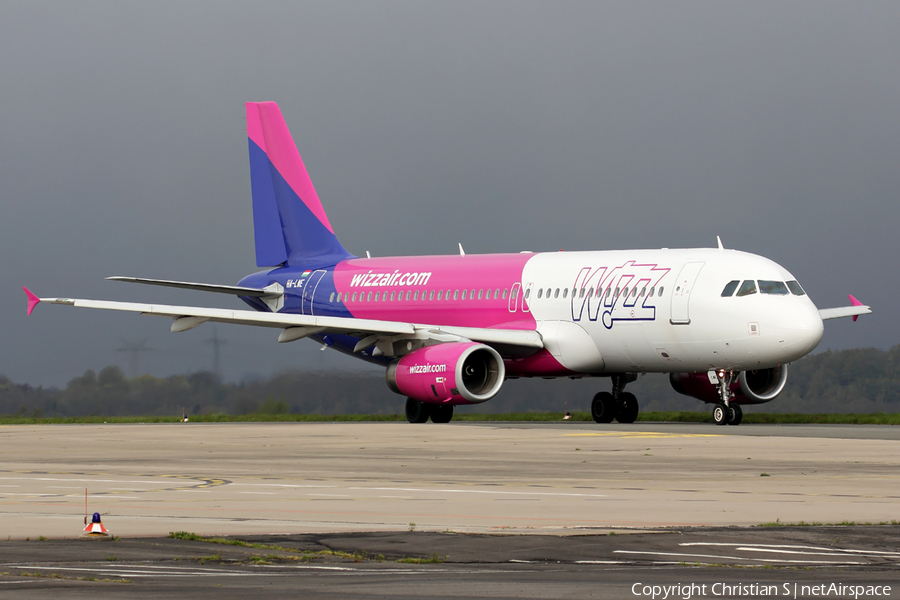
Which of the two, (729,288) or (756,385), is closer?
(729,288)

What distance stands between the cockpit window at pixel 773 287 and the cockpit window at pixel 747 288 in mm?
154

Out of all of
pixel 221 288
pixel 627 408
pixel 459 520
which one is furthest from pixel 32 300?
pixel 459 520

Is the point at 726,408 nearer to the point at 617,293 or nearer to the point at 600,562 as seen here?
the point at 617,293

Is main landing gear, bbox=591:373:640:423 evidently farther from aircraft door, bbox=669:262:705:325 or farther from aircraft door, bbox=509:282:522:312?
aircraft door, bbox=669:262:705:325

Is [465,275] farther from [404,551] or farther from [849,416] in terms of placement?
[404,551]

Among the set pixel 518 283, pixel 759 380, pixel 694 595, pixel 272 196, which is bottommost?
pixel 694 595

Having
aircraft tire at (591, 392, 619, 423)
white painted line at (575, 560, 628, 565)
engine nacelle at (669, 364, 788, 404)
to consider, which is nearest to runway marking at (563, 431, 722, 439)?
engine nacelle at (669, 364, 788, 404)

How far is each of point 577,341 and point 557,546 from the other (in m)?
23.2

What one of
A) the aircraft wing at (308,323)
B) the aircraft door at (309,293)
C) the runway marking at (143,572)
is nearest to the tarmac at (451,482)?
the runway marking at (143,572)

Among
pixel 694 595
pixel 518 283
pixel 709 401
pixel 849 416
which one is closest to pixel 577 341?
pixel 518 283

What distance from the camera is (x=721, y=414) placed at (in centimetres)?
3131

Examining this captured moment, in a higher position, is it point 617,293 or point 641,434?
point 617,293

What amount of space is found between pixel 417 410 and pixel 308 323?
4.17m

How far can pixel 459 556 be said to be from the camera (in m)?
9.56
